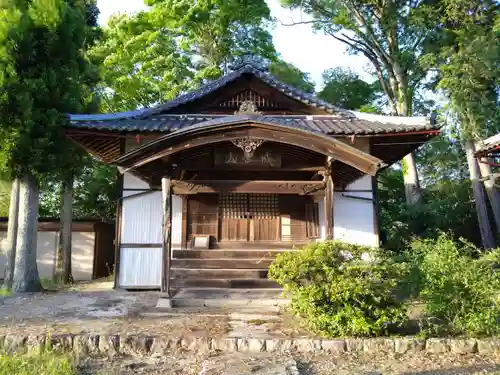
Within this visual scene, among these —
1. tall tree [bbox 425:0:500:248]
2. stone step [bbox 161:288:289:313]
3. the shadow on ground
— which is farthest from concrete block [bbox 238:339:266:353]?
tall tree [bbox 425:0:500:248]

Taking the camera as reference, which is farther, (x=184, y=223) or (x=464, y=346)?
(x=184, y=223)

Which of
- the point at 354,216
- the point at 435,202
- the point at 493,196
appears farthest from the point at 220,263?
the point at 493,196

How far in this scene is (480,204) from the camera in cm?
1516

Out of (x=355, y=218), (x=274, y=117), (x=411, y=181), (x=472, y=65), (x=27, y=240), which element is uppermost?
(x=472, y=65)

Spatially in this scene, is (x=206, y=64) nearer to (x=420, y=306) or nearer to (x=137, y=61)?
(x=137, y=61)

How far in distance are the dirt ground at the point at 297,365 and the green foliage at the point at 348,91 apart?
1742 cm

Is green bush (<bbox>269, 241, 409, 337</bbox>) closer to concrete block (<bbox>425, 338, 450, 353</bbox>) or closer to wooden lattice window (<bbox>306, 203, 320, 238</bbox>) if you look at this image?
concrete block (<bbox>425, 338, 450, 353</bbox>)

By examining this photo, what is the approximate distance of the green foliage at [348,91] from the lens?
2130 centimetres

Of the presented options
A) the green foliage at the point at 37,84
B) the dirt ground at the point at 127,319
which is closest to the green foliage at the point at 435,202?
the dirt ground at the point at 127,319

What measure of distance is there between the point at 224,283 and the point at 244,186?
2278 mm

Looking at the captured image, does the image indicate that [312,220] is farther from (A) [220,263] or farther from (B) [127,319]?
(B) [127,319]

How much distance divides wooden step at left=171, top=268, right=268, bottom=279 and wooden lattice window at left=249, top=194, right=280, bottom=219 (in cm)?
184

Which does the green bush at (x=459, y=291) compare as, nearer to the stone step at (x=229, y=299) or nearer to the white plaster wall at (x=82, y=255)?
the stone step at (x=229, y=299)

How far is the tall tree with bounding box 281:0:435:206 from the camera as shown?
1741 cm
